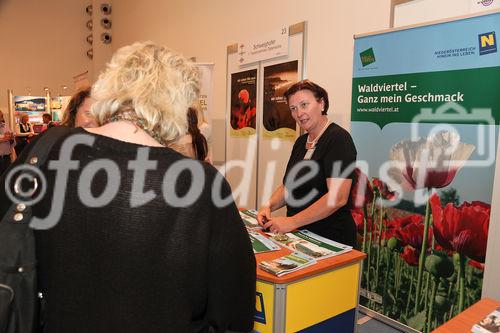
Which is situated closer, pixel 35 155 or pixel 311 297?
pixel 35 155

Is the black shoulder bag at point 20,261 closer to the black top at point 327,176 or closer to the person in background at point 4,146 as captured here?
the black top at point 327,176

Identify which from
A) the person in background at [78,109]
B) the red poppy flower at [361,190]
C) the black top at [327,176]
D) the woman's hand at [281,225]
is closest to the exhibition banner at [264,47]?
the red poppy flower at [361,190]

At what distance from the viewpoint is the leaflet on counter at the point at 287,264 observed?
5.05 ft

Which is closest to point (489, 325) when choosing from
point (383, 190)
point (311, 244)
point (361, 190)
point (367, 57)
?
point (311, 244)

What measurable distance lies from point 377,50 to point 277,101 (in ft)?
4.66

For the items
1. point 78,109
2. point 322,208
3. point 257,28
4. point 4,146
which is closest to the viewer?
point 322,208

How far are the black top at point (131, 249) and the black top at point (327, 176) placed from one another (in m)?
1.16

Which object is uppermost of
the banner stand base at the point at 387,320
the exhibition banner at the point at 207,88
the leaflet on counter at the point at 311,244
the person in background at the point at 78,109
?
the exhibition banner at the point at 207,88

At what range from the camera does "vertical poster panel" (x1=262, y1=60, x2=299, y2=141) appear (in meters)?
3.61

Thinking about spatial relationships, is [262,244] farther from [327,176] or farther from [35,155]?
[35,155]

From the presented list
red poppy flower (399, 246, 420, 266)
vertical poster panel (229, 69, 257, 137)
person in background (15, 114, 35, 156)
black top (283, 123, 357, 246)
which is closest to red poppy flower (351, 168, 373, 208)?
red poppy flower (399, 246, 420, 266)

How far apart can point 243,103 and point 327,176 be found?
2.48 metres

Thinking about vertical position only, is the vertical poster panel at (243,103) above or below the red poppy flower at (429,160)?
above

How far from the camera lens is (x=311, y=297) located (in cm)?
165
